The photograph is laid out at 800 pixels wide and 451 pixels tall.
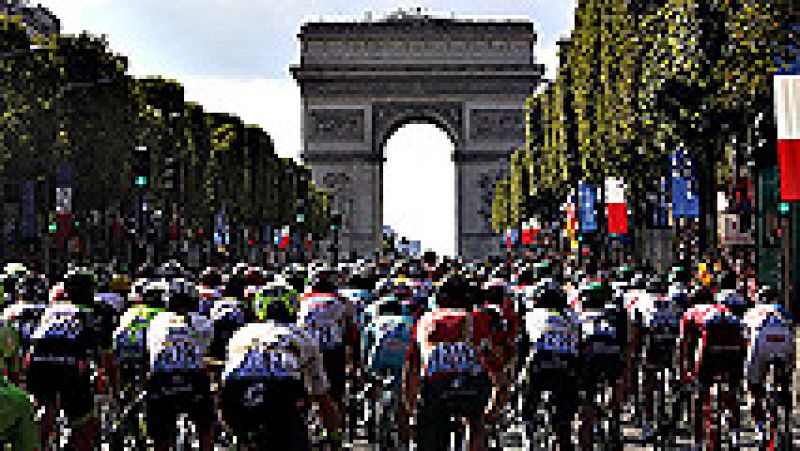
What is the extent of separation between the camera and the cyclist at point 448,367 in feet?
39.4

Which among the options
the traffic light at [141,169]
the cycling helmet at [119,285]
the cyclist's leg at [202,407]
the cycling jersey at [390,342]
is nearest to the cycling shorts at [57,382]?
the cyclist's leg at [202,407]

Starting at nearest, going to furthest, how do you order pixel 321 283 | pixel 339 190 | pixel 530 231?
pixel 321 283, pixel 530 231, pixel 339 190

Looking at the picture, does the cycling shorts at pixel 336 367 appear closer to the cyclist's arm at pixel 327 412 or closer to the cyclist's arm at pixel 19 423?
the cyclist's arm at pixel 327 412

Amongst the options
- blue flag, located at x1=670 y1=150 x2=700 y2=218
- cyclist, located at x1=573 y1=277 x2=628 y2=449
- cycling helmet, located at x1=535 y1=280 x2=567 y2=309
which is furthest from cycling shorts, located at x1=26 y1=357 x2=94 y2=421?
blue flag, located at x1=670 y1=150 x2=700 y2=218

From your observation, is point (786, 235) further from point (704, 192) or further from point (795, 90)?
point (704, 192)

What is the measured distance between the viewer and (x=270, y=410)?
1083cm

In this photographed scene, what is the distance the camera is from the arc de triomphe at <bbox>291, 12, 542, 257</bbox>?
136 meters

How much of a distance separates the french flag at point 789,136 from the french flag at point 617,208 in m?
25.0

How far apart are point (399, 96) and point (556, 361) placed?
125m

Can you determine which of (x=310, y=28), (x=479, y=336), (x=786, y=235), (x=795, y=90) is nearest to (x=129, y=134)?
(x=786, y=235)

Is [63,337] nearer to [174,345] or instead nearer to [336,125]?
[174,345]

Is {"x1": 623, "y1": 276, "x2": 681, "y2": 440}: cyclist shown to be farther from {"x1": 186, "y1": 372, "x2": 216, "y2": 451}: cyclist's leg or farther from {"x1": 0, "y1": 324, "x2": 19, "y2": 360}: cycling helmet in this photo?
{"x1": 0, "y1": 324, "x2": 19, "y2": 360}: cycling helmet

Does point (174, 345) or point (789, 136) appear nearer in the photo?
point (174, 345)

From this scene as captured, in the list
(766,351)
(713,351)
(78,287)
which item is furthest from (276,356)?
(713,351)
